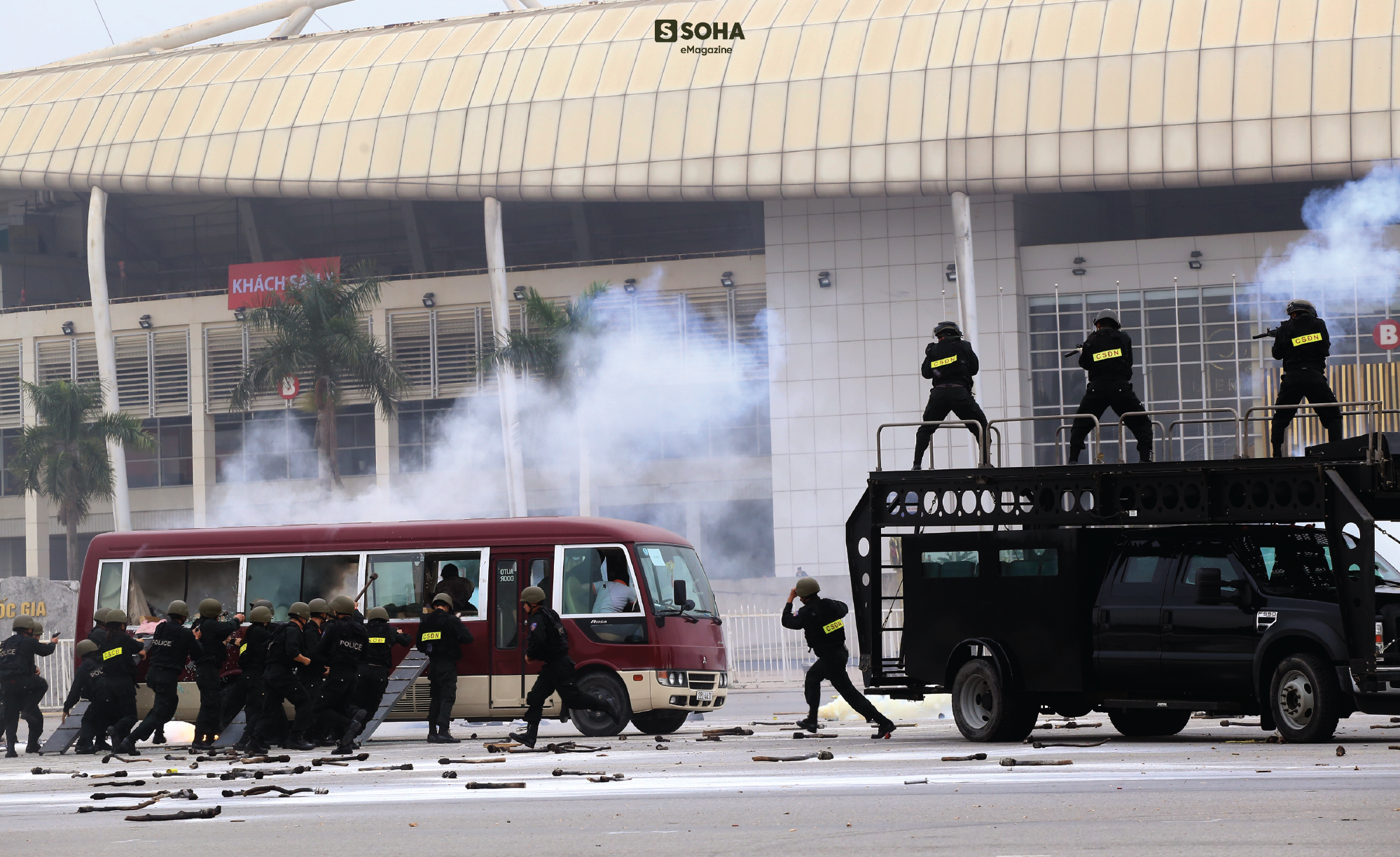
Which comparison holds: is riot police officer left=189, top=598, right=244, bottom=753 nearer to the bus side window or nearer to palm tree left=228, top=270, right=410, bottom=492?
the bus side window

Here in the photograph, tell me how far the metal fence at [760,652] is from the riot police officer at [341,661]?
1568 centimetres

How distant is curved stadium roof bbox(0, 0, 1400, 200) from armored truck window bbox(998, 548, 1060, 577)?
106 ft

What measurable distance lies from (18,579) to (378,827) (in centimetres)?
3132

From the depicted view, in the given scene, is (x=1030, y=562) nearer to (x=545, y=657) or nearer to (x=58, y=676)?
(x=545, y=657)

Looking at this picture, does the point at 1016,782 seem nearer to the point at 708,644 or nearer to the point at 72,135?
the point at 708,644

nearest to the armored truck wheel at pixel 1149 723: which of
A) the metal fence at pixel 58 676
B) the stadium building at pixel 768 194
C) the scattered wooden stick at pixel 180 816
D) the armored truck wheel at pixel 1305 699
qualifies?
the armored truck wheel at pixel 1305 699

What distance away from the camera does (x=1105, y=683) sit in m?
15.1

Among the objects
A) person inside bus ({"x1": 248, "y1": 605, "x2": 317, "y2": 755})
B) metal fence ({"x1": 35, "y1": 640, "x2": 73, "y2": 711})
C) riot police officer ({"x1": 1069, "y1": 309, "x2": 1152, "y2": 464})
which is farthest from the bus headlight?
metal fence ({"x1": 35, "y1": 640, "x2": 73, "y2": 711})

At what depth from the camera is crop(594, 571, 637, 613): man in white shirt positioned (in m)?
19.6

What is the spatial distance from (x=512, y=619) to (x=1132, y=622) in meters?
7.48

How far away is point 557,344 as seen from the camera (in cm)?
5075

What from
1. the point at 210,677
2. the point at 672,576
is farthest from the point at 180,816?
the point at 672,576

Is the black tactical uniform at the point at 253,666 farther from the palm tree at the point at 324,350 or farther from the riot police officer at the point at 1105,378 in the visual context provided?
the palm tree at the point at 324,350

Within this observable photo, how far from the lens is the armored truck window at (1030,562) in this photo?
15.5 m
